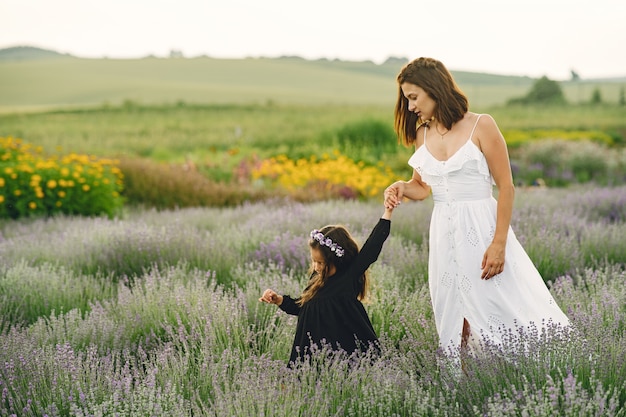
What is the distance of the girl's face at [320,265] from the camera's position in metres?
3.04

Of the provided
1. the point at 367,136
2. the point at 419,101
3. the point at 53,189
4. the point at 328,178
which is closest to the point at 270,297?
the point at 419,101

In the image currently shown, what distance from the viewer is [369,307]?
3.83m

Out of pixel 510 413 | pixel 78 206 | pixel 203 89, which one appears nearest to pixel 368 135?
pixel 78 206

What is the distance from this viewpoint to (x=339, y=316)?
3049mm

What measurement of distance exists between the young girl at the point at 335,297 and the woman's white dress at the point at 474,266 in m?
0.28

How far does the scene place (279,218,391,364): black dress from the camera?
3.03m

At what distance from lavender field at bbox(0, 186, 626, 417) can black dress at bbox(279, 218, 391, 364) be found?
10 cm

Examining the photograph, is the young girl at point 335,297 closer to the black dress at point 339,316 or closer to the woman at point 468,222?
the black dress at point 339,316

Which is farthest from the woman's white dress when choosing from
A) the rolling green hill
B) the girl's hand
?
the rolling green hill

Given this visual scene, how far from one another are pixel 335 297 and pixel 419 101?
0.92 meters

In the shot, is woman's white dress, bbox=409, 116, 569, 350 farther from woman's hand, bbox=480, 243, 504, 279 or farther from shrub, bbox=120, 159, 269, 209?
shrub, bbox=120, 159, 269, 209

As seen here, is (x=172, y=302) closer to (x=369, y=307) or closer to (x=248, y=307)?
(x=248, y=307)

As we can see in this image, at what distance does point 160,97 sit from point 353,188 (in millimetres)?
33907

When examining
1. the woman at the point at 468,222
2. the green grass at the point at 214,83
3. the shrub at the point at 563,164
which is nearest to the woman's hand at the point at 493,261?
the woman at the point at 468,222
